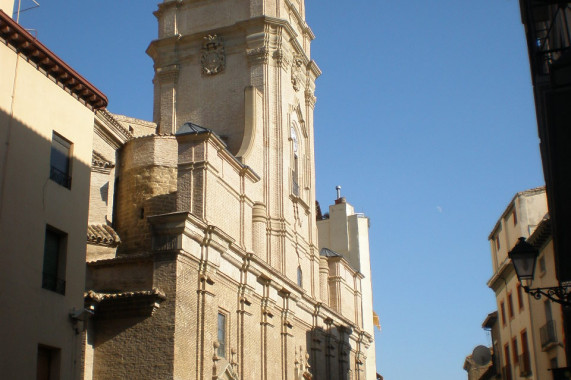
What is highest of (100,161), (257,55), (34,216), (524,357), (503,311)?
(257,55)

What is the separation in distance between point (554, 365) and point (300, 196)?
12975 millimetres

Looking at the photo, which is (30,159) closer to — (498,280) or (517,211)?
(517,211)

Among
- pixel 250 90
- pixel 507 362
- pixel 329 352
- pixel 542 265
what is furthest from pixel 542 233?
pixel 250 90

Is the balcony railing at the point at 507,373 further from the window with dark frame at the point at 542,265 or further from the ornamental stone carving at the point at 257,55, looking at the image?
the ornamental stone carving at the point at 257,55

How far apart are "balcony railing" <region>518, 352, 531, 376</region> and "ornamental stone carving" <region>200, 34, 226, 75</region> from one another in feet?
56.0

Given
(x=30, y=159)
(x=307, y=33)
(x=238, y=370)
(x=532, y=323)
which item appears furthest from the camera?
(x=307, y=33)

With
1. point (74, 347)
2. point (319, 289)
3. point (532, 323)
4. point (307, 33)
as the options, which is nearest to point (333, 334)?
point (319, 289)

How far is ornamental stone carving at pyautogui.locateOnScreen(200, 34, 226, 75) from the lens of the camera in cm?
3434

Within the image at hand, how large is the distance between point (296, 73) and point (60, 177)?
19525 millimetres

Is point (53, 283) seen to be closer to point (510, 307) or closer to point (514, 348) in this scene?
point (514, 348)

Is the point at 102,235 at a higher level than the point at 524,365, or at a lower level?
higher

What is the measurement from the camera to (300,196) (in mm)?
35531

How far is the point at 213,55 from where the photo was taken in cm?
3456

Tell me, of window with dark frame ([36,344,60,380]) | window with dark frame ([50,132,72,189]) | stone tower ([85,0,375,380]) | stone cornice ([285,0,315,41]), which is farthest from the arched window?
window with dark frame ([36,344,60,380])
